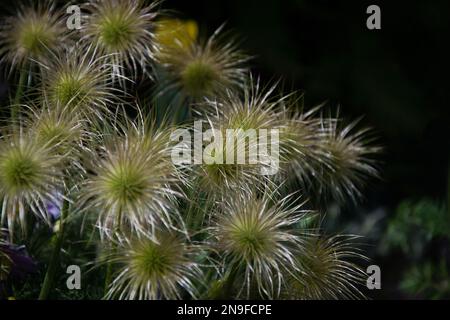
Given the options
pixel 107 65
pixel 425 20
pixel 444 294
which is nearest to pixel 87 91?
pixel 107 65

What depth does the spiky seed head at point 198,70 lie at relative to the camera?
3.97 ft

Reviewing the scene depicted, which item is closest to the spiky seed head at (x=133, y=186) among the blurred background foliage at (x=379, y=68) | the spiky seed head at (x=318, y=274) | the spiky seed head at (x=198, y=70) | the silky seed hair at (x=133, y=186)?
the silky seed hair at (x=133, y=186)

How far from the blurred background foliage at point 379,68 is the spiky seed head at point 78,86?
162 cm

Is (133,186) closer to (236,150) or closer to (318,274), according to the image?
(236,150)

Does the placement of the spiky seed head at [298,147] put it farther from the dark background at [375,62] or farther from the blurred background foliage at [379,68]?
the dark background at [375,62]

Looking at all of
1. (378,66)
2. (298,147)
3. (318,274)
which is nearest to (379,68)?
(378,66)

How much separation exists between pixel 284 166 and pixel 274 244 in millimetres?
168

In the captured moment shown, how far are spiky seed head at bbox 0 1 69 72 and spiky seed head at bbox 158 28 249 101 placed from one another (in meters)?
0.14

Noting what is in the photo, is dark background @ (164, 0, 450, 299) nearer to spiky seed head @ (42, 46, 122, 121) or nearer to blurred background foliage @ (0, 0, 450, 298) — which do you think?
blurred background foliage @ (0, 0, 450, 298)

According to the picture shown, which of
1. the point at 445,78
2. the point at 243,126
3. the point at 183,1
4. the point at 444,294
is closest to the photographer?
the point at 243,126

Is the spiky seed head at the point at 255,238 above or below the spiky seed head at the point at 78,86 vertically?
below

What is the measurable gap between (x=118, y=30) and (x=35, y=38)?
0.13 metres

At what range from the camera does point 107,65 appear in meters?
1.06
